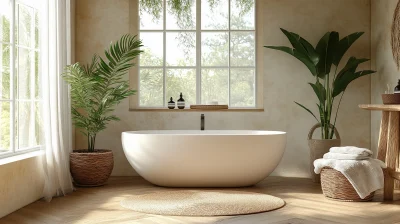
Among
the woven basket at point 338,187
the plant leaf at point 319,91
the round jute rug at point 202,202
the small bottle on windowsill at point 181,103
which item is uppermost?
the plant leaf at point 319,91

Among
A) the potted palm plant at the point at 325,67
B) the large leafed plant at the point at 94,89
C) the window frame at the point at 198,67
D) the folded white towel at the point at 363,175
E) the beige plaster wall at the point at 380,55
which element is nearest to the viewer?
the folded white towel at the point at 363,175

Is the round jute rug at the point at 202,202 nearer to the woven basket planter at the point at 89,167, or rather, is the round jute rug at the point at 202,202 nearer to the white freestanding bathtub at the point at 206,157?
the white freestanding bathtub at the point at 206,157

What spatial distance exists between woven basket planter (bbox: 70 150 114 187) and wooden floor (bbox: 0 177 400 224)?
0.55 ft

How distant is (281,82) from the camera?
5.72m

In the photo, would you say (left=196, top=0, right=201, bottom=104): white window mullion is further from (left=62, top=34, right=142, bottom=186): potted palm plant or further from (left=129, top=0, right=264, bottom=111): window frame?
(left=62, top=34, right=142, bottom=186): potted palm plant

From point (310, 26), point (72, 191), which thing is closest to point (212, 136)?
point (72, 191)

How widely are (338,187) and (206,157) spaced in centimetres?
120

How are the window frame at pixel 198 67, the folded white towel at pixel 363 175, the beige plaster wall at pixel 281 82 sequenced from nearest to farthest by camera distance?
the folded white towel at pixel 363 175
the beige plaster wall at pixel 281 82
the window frame at pixel 198 67

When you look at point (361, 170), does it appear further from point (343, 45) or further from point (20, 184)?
point (20, 184)

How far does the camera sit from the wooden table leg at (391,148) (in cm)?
423

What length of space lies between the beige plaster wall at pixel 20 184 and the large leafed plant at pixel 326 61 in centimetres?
271

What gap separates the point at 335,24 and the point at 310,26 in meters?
0.28

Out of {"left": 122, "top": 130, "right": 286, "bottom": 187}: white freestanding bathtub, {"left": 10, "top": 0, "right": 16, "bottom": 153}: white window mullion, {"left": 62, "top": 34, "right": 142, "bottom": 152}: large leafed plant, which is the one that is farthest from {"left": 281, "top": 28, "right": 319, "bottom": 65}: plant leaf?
{"left": 10, "top": 0, "right": 16, "bottom": 153}: white window mullion

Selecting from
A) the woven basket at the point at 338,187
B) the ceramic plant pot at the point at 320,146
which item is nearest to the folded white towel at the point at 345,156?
the woven basket at the point at 338,187
